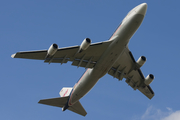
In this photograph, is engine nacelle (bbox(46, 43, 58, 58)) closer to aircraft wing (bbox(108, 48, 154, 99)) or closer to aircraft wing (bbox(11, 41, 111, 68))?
aircraft wing (bbox(11, 41, 111, 68))

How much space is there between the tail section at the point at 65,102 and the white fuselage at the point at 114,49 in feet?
13.3

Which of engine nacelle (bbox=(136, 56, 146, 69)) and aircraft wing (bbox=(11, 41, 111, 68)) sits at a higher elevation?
aircraft wing (bbox=(11, 41, 111, 68))

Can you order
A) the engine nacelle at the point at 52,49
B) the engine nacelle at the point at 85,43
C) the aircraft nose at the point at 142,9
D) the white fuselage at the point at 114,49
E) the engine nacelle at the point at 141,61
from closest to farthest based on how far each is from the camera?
the engine nacelle at the point at 52,49 < the aircraft nose at the point at 142,9 < the white fuselage at the point at 114,49 < the engine nacelle at the point at 85,43 < the engine nacelle at the point at 141,61

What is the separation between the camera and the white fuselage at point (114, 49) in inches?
1232

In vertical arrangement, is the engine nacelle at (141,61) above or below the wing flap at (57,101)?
above

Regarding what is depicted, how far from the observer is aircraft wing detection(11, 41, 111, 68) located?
31.7 m

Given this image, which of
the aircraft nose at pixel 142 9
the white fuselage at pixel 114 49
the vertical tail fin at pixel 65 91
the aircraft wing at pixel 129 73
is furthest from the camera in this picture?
the vertical tail fin at pixel 65 91

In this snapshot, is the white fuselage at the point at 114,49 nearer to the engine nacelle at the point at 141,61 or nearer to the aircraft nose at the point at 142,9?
the aircraft nose at the point at 142,9

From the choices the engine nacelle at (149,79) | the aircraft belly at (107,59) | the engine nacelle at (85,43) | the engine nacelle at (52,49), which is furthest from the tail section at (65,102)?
the engine nacelle at (149,79)

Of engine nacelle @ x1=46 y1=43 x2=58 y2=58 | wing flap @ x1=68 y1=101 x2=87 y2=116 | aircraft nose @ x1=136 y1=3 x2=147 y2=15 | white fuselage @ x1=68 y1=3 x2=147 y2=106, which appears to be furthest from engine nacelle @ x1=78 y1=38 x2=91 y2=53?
wing flap @ x1=68 y1=101 x2=87 y2=116

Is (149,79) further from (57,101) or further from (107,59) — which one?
(57,101)

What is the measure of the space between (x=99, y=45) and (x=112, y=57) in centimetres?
231

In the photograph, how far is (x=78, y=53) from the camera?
113 feet

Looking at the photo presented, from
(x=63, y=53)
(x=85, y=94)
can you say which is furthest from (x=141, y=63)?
(x=63, y=53)
